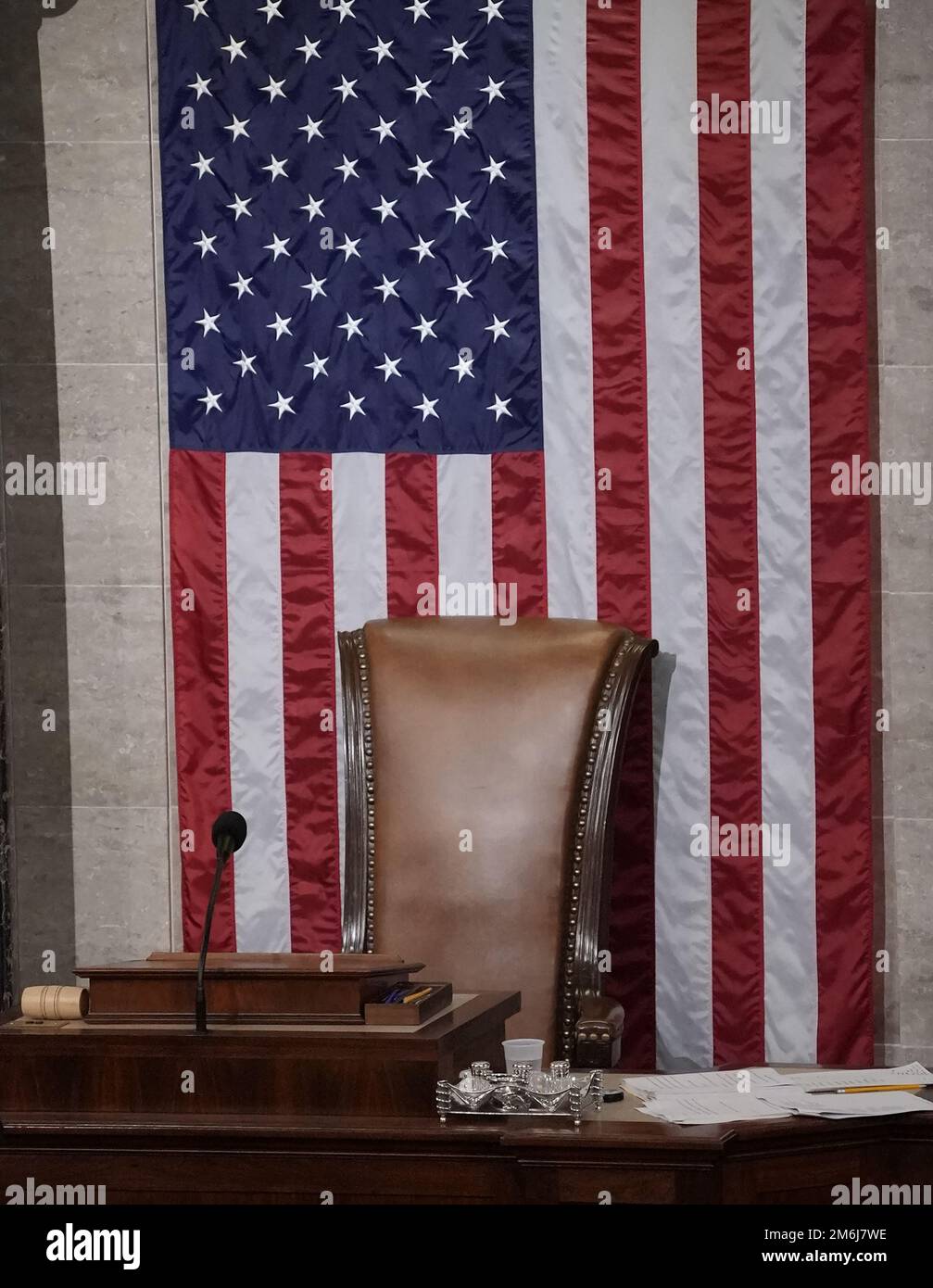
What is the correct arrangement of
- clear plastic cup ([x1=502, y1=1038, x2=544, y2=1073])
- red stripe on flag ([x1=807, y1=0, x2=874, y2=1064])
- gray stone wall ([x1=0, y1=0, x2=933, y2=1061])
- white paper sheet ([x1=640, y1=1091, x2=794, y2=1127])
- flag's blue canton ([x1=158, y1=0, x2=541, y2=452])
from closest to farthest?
white paper sheet ([x1=640, y1=1091, x2=794, y2=1127]) → clear plastic cup ([x1=502, y1=1038, x2=544, y2=1073]) → red stripe on flag ([x1=807, y1=0, x2=874, y2=1064]) → flag's blue canton ([x1=158, y1=0, x2=541, y2=452]) → gray stone wall ([x1=0, y1=0, x2=933, y2=1061])

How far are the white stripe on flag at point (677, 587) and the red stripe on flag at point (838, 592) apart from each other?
31 cm

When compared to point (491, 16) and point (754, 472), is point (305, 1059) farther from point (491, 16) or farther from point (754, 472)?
point (491, 16)

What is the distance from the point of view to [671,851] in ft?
13.6

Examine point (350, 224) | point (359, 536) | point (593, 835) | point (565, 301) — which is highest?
point (350, 224)

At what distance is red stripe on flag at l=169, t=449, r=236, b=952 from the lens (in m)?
4.27

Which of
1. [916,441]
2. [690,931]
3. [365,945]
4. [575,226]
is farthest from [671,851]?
[575,226]

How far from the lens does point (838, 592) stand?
4.09 meters

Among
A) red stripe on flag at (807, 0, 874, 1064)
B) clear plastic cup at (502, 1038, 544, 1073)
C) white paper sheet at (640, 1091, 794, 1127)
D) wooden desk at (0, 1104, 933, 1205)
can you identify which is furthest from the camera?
red stripe on flag at (807, 0, 874, 1064)

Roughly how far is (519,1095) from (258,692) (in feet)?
6.83

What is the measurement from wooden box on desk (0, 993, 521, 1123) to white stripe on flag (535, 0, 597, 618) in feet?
6.09
